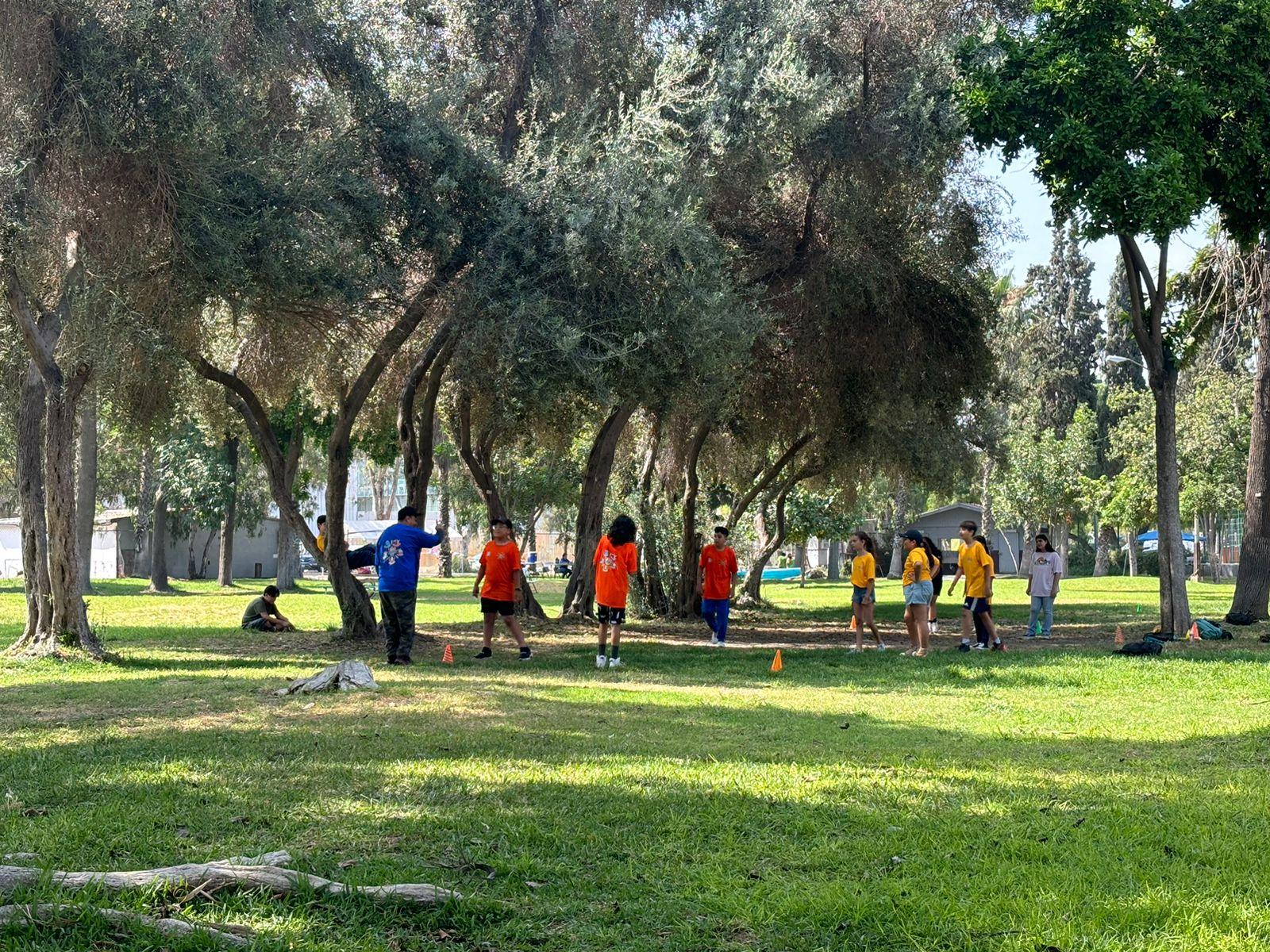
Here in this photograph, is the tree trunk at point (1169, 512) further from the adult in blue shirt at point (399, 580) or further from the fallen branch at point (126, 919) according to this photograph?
the fallen branch at point (126, 919)

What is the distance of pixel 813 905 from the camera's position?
4637 millimetres

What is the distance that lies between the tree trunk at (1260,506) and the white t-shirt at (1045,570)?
3.85m

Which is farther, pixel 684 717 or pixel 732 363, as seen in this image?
pixel 732 363

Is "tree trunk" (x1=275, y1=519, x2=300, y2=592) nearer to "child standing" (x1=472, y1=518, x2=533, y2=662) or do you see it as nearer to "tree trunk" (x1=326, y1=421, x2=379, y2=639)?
"tree trunk" (x1=326, y1=421, x2=379, y2=639)

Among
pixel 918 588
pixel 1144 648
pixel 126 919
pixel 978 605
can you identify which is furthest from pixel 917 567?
pixel 126 919

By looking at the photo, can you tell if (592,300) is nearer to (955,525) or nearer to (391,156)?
(391,156)

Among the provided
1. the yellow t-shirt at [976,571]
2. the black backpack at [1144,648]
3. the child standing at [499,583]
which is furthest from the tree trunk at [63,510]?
the black backpack at [1144,648]

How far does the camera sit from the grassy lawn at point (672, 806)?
4453 mm

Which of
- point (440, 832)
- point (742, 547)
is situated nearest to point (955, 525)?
point (742, 547)

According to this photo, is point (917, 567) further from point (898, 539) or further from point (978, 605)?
point (898, 539)

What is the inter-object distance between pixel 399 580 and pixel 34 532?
425 centimetres

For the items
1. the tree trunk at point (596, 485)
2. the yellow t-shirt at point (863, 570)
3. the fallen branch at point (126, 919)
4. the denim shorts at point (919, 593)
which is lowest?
the fallen branch at point (126, 919)

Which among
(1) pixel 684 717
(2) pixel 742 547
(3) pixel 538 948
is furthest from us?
(2) pixel 742 547

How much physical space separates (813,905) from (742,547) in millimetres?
41041
